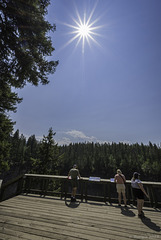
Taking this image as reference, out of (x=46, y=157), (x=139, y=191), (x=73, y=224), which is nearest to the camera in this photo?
(x=73, y=224)

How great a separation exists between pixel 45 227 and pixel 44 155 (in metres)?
18.0

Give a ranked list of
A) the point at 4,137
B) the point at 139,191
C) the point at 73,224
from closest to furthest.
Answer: the point at 73,224 → the point at 139,191 → the point at 4,137

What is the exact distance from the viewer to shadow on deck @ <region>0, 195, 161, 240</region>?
134 inches

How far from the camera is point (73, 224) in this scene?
160 inches

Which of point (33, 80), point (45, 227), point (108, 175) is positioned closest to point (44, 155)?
point (33, 80)

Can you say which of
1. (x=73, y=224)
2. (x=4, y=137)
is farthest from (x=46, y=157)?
(x=73, y=224)

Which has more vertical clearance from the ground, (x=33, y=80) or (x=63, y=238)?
(x=33, y=80)

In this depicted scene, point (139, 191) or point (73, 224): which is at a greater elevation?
point (139, 191)

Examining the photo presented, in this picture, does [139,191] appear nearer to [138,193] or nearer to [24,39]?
[138,193]

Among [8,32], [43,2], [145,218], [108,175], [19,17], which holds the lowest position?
[108,175]

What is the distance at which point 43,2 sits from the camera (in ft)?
23.0

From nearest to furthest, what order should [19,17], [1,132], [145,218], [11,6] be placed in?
[145,218]
[11,6]
[19,17]
[1,132]

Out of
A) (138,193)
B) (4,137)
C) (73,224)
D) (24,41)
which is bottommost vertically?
(73,224)

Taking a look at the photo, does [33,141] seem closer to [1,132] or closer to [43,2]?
[1,132]
